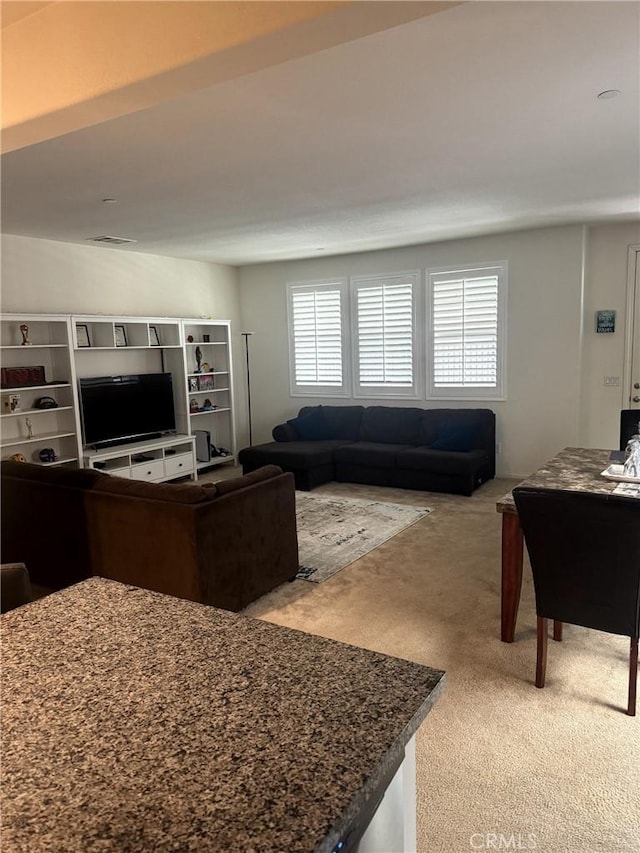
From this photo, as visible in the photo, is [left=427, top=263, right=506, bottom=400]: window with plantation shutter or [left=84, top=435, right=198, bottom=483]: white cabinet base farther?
[left=427, top=263, right=506, bottom=400]: window with plantation shutter

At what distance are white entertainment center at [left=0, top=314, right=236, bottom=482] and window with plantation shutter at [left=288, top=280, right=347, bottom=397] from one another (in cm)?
94

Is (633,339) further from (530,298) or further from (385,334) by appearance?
(385,334)

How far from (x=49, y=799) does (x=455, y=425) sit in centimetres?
575

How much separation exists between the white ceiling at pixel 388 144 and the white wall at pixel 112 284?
319mm

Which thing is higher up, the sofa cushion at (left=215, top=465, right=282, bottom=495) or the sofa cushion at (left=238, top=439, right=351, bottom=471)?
the sofa cushion at (left=215, top=465, right=282, bottom=495)

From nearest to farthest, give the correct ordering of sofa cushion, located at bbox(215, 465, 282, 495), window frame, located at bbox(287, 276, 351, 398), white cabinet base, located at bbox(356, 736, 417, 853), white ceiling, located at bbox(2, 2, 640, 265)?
white cabinet base, located at bbox(356, 736, 417, 853)
white ceiling, located at bbox(2, 2, 640, 265)
sofa cushion, located at bbox(215, 465, 282, 495)
window frame, located at bbox(287, 276, 351, 398)

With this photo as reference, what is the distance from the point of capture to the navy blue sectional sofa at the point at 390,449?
5984 mm

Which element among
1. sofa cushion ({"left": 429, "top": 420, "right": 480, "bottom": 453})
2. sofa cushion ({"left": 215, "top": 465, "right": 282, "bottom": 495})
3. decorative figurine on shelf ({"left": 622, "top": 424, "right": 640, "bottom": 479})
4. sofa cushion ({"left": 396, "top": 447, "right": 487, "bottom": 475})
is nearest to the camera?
decorative figurine on shelf ({"left": 622, "top": 424, "right": 640, "bottom": 479})

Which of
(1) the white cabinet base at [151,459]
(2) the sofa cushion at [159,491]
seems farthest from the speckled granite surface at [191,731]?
(1) the white cabinet base at [151,459]

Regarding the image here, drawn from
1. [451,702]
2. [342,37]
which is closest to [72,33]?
[342,37]

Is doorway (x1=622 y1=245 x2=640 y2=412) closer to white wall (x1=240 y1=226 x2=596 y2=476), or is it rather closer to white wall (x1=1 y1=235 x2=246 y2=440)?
white wall (x1=240 y1=226 x2=596 y2=476)

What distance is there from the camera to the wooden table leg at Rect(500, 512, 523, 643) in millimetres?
2904

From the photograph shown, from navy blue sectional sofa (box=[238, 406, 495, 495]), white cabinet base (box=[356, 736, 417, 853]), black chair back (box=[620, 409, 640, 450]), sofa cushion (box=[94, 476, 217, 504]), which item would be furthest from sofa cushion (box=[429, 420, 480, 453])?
white cabinet base (box=[356, 736, 417, 853])

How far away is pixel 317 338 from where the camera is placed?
7.63m
